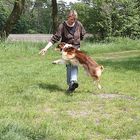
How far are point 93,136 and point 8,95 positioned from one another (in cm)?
349

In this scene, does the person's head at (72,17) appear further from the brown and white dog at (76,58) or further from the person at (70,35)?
the brown and white dog at (76,58)

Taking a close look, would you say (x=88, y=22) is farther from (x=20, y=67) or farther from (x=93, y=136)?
(x=93, y=136)

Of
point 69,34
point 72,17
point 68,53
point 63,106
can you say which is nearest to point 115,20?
point 69,34

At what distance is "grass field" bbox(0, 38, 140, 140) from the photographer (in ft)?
24.3

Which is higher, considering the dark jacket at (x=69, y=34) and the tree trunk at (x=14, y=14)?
the dark jacket at (x=69, y=34)

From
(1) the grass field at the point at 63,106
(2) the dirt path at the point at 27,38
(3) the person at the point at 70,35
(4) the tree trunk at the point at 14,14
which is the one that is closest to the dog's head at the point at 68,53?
(3) the person at the point at 70,35

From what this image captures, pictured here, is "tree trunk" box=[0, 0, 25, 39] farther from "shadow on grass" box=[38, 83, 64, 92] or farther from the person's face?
the person's face

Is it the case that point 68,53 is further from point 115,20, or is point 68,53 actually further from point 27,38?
point 27,38

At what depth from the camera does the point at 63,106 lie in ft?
31.2

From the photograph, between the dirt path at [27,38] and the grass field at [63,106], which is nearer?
the grass field at [63,106]

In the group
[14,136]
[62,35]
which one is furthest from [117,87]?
[14,136]

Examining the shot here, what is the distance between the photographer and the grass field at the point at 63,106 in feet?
24.3

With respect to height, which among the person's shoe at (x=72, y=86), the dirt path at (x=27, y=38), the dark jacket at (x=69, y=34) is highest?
the dark jacket at (x=69, y=34)

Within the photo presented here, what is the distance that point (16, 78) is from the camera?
13.4m
